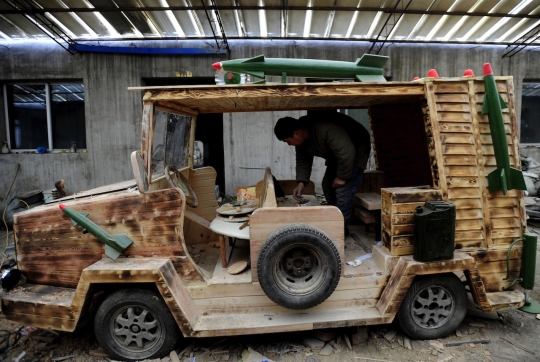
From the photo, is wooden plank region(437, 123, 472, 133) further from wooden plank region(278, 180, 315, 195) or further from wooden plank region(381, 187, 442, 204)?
wooden plank region(278, 180, 315, 195)

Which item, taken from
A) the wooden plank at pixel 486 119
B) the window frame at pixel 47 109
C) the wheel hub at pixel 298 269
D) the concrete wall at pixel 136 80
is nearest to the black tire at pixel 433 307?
the wheel hub at pixel 298 269

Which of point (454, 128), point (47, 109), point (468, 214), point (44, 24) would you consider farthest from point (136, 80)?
point (468, 214)

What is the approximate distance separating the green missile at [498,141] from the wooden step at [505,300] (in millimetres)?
1026

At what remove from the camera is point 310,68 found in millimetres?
3125

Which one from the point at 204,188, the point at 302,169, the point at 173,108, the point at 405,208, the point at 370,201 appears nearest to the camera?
the point at 405,208

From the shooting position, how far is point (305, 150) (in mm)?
4141

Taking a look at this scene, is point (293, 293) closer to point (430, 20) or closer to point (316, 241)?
point (316, 241)

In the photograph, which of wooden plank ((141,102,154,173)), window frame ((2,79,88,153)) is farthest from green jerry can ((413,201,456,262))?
window frame ((2,79,88,153))

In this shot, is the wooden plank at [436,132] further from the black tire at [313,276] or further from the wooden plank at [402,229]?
the black tire at [313,276]

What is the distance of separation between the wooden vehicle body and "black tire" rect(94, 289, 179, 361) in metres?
0.13

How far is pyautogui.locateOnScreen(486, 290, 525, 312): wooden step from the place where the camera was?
9.73 feet

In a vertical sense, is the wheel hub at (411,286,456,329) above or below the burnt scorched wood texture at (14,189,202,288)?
below

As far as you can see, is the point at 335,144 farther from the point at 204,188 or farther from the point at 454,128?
the point at 204,188

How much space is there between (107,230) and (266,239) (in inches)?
58.3
